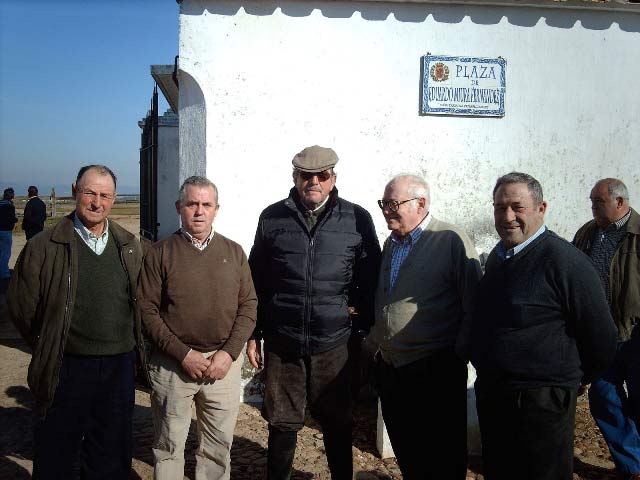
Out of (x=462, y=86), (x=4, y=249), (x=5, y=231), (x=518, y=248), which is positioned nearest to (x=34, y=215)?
(x=5, y=231)

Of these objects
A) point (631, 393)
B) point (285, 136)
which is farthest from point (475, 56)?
point (631, 393)

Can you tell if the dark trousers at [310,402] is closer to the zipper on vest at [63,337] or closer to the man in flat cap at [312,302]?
the man in flat cap at [312,302]

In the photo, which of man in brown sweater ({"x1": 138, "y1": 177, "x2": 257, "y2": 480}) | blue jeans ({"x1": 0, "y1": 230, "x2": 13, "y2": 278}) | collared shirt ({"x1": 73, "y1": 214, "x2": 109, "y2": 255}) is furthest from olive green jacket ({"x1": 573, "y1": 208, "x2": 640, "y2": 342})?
blue jeans ({"x1": 0, "y1": 230, "x2": 13, "y2": 278})

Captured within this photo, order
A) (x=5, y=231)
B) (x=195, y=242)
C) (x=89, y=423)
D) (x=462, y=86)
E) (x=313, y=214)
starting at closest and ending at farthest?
(x=89, y=423)
(x=195, y=242)
(x=313, y=214)
(x=462, y=86)
(x=5, y=231)

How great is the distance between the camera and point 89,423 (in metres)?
2.90

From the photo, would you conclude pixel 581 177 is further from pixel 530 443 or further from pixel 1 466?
pixel 1 466

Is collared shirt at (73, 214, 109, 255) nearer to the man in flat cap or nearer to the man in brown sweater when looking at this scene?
the man in brown sweater

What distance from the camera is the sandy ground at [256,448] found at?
3779mm

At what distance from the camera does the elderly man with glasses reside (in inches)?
110

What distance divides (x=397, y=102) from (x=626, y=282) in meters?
2.53

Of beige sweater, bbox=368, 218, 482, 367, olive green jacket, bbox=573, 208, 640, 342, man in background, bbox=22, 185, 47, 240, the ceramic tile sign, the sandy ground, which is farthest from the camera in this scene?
man in background, bbox=22, 185, 47, 240

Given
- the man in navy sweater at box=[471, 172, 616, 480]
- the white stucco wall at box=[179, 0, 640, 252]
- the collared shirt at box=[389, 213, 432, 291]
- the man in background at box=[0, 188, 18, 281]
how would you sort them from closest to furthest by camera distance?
the man in navy sweater at box=[471, 172, 616, 480] < the collared shirt at box=[389, 213, 432, 291] < the white stucco wall at box=[179, 0, 640, 252] < the man in background at box=[0, 188, 18, 281]

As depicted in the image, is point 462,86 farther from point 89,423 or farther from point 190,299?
point 89,423

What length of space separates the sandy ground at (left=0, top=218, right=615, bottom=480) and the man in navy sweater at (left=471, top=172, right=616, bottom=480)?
1.51 m
